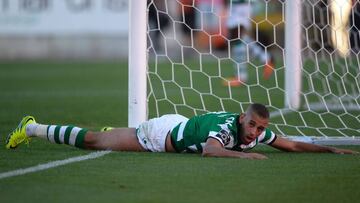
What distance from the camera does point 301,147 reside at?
7.61 m

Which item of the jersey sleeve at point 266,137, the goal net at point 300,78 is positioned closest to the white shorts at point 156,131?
the jersey sleeve at point 266,137

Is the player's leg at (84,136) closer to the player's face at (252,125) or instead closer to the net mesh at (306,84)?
the player's face at (252,125)

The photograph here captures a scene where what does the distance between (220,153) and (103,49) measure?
17.4 meters

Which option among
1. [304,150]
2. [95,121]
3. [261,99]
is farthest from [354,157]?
[261,99]

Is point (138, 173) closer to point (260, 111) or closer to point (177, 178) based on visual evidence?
point (177, 178)

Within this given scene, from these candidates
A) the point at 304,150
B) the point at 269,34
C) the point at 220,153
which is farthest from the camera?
the point at 269,34

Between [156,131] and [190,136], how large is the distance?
0.93 ft

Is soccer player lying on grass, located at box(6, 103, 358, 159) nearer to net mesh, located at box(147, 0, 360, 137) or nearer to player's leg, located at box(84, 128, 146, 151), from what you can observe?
player's leg, located at box(84, 128, 146, 151)

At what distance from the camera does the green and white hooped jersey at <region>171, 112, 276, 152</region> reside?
7020 millimetres

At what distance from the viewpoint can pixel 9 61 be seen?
23047 millimetres

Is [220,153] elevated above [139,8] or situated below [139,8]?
below

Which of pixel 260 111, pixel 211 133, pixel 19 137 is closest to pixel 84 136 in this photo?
pixel 19 137

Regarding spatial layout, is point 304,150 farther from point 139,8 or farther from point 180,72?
point 180,72

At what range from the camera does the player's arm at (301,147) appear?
754 cm
